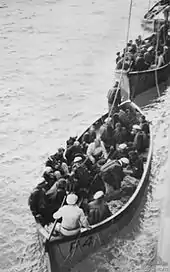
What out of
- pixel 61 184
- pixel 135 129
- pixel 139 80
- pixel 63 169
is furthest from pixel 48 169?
pixel 139 80

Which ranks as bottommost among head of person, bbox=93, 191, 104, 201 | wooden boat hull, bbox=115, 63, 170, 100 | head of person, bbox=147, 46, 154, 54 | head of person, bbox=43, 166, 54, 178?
head of person, bbox=93, 191, 104, 201

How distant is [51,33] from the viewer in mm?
14773

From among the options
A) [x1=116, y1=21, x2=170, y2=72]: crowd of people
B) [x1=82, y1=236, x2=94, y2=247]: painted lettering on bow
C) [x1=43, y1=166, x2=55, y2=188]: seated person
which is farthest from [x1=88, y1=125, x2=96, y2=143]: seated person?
[x1=116, y1=21, x2=170, y2=72]: crowd of people

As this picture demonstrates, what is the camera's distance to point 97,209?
15.7ft

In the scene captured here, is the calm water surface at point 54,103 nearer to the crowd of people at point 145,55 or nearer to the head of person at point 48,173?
the crowd of people at point 145,55

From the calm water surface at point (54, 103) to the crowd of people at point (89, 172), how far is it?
81 centimetres

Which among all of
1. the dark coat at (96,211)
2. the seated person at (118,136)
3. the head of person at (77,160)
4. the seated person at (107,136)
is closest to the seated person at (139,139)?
the seated person at (118,136)

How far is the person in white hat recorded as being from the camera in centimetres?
443

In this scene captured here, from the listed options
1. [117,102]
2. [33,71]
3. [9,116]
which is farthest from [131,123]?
[33,71]

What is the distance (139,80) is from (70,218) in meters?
4.96

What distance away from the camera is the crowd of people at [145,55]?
8.85 metres

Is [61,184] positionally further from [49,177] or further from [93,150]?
[93,150]

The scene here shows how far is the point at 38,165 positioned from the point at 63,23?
9369mm

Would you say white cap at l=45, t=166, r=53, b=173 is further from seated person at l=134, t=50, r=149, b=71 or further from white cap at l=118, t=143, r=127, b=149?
seated person at l=134, t=50, r=149, b=71
